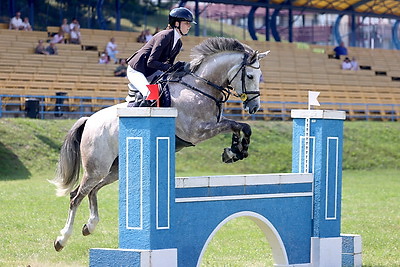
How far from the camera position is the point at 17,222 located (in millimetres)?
13242

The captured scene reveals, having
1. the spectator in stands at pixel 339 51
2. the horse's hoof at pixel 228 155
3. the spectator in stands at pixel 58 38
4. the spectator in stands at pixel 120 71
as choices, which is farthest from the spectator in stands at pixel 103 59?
the horse's hoof at pixel 228 155

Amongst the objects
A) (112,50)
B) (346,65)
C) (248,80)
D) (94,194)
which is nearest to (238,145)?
(248,80)

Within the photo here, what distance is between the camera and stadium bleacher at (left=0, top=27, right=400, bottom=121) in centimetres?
2444

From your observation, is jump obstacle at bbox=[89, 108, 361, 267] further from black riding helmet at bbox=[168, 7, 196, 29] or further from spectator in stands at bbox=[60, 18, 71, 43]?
spectator in stands at bbox=[60, 18, 71, 43]

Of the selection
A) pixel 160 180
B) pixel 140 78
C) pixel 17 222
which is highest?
pixel 140 78

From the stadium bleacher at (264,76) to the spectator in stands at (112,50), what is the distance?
0.95 feet

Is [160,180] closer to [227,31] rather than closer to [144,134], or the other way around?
[144,134]

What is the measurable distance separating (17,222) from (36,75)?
11823 mm

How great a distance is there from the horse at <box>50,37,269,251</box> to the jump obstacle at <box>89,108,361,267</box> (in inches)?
27.3

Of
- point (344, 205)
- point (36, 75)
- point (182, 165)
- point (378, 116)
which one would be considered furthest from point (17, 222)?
point (378, 116)

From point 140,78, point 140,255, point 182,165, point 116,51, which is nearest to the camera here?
point 140,255

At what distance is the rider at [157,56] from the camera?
32.9ft

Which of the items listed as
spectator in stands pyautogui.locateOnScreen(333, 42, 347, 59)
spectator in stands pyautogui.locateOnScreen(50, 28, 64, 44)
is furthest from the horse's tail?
spectator in stands pyautogui.locateOnScreen(333, 42, 347, 59)

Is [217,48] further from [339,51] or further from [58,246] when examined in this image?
[339,51]
